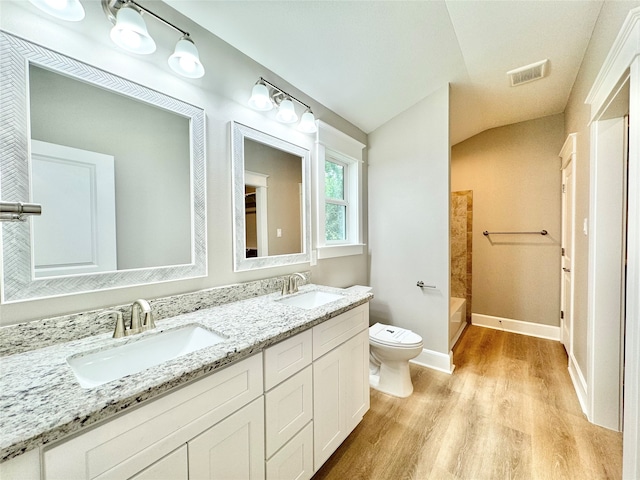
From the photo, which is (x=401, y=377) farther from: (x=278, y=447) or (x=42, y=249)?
(x=42, y=249)

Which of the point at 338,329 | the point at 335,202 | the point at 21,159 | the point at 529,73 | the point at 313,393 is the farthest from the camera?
the point at 335,202

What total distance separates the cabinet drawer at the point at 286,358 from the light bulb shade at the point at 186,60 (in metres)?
1.31

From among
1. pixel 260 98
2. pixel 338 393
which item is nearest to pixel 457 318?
pixel 338 393

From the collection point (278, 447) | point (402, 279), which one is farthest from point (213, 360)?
point (402, 279)

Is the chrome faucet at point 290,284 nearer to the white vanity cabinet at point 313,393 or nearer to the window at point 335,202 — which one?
the white vanity cabinet at point 313,393

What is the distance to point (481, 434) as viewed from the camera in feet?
5.30

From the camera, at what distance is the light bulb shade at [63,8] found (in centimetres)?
87

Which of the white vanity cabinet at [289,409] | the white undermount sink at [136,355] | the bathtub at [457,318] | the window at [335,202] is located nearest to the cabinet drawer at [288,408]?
the white vanity cabinet at [289,409]

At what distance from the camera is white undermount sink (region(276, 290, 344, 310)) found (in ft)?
5.59

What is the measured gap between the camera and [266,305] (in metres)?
1.43

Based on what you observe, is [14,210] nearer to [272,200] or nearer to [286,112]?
[272,200]

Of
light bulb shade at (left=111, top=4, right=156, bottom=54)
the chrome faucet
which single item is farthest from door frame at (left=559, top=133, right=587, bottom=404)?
light bulb shade at (left=111, top=4, right=156, bottom=54)

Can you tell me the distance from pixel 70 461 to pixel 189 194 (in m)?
1.05

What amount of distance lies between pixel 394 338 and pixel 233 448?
1.42 metres
